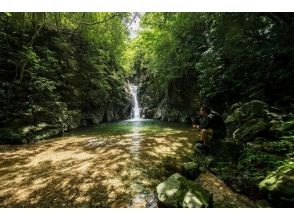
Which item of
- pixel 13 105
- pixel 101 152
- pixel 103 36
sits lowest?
pixel 101 152

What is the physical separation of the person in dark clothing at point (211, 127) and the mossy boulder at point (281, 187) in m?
3.07

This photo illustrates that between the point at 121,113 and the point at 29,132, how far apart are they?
18.7 metres

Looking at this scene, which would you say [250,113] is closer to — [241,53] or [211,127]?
[211,127]

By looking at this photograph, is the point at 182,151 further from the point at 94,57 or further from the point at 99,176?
the point at 94,57

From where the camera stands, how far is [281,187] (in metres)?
3.50

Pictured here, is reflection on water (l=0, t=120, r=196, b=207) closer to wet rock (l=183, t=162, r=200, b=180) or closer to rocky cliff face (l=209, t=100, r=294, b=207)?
wet rock (l=183, t=162, r=200, b=180)

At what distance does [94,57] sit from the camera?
65.8ft

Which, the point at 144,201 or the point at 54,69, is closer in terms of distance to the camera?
the point at 144,201

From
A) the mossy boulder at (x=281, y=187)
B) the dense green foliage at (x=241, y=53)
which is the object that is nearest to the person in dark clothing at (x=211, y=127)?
the mossy boulder at (x=281, y=187)

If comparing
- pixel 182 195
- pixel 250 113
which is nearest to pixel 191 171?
pixel 182 195

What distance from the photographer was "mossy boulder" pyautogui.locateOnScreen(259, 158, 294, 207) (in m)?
3.38

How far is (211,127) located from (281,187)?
3.67 meters
